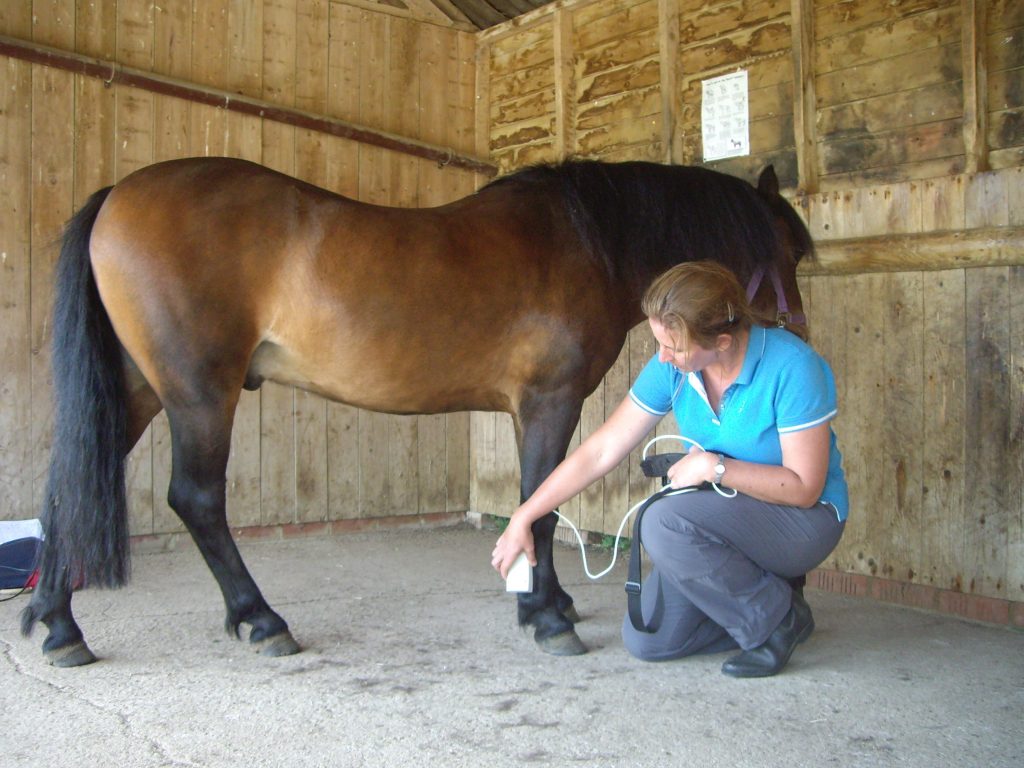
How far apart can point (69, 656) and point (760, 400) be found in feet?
7.05

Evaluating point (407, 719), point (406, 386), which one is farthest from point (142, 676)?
point (406, 386)

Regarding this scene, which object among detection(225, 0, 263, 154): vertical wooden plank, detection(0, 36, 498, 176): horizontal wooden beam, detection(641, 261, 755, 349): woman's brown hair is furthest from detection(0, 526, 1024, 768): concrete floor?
detection(0, 36, 498, 176): horizontal wooden beam

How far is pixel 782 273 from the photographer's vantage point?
10.6 ft

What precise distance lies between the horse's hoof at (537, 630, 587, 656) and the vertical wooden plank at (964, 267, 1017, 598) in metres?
1.55

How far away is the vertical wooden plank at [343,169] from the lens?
4.95m

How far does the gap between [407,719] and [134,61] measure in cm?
355

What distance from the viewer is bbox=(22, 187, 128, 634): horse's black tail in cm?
273

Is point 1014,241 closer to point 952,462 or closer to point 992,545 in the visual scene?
point 952,462

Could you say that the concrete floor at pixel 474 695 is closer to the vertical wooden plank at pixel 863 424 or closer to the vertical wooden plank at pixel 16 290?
the vertical wooden plank at pixel 863 424

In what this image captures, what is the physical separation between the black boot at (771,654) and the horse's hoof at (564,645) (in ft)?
1.54

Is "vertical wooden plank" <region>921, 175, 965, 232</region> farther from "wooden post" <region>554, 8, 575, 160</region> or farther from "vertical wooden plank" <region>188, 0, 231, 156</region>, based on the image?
"vertical wooden plank" <region>188, 0, 231, 156</region>

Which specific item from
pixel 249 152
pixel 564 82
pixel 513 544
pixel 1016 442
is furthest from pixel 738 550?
pixel 249 152

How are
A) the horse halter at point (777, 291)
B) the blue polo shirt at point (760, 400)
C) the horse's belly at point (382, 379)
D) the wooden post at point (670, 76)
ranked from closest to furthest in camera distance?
the blue polo shirt at point (760, 400) → the horse's belly at point (382, 379) → the horse halter at point (777, 291) → the wooden post at point (670, 76)

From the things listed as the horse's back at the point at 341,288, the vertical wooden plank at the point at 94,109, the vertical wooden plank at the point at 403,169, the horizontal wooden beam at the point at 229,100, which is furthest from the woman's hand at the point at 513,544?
the horizontal wooden beam at the point at 229,100
